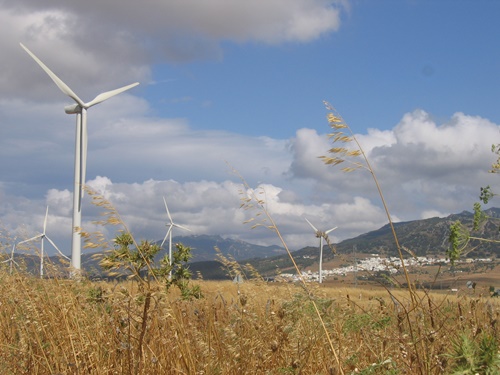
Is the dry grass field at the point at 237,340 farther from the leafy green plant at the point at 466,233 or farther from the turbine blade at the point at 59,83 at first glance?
the turbine blade at the point at 59,83

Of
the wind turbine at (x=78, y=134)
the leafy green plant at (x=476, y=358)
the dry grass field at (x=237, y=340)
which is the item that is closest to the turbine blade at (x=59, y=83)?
the wind turbine at (x=78, y=134)

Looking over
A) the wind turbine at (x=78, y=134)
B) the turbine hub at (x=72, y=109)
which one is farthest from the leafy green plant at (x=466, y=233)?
the turbine hub at (x=72, y=109)

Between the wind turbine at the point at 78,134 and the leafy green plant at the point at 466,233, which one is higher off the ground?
the wind turbine at the point at 78,134

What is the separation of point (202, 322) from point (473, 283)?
10.1 feet

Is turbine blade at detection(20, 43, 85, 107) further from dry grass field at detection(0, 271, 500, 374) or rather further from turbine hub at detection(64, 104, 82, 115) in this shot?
dry grass field at detection(0, 271, 500, 374)

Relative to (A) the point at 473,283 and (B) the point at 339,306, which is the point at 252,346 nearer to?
(B) the point at 339,306

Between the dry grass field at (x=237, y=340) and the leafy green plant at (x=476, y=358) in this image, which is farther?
the dry grass field at (x=237, y=340)

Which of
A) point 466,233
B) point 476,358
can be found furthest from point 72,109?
point 476,358

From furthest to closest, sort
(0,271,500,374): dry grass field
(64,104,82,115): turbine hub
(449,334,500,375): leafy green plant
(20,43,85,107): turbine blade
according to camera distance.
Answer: (64,104,82,115): turbine hub, (20,43,85,107): turbine blade, (0,271,500,374): dry grass field, (449,334,500,375): leafy green plant

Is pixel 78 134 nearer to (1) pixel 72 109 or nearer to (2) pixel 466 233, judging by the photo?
(1) pixel 72 109

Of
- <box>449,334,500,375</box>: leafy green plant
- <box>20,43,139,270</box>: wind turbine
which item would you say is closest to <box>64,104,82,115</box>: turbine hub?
<box>20,43,139,270</box>: wind turbine

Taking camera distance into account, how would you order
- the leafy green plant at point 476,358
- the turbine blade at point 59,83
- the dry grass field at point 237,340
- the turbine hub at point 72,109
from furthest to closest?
the turbine hub at point 72,109 < the turbine blade at point 59,83 < the dry grass field at point 237,340 < the leafy green plant at point 476,358

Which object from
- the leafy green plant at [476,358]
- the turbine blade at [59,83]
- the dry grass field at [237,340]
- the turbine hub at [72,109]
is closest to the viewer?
the leafy green plant at [476,358]

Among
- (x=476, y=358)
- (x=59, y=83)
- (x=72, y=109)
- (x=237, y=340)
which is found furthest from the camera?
(x=72, y=109)
